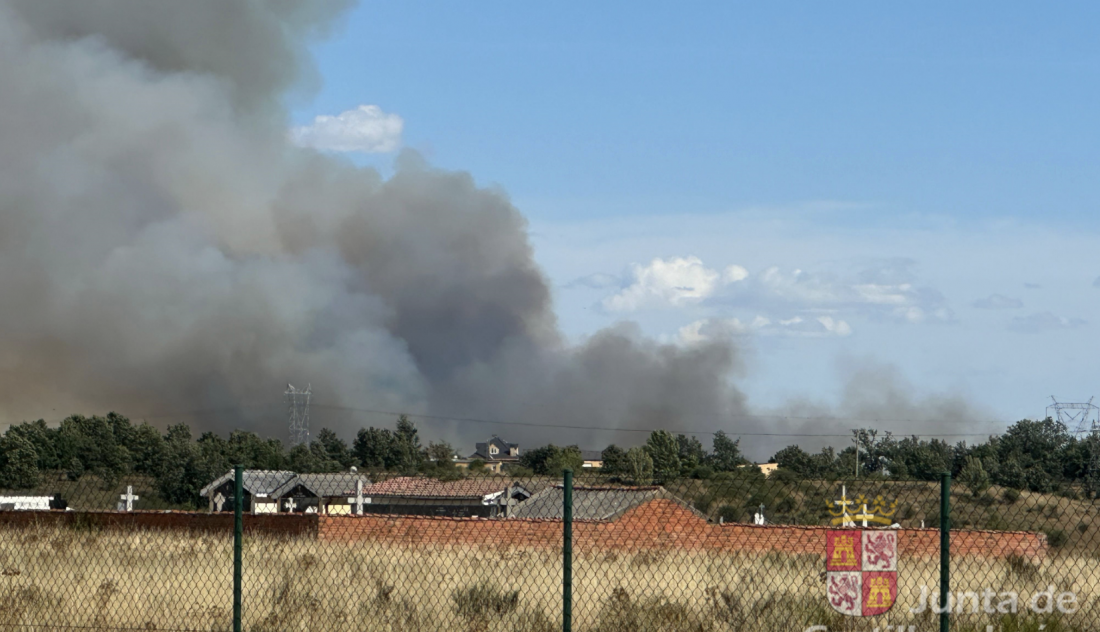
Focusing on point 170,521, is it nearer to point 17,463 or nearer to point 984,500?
point 984,500

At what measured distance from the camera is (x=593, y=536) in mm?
29641

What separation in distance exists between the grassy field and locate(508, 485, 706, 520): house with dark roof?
7.61 meters

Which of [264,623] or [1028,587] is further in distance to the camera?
[1028,587]

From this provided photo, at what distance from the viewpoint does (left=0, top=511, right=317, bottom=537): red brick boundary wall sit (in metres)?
26.7

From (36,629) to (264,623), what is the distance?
2857 mm

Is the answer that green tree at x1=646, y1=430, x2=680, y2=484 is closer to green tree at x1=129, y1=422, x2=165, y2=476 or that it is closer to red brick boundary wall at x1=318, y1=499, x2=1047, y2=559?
green tree at x1=129, y1=422, x2=165, y2=476

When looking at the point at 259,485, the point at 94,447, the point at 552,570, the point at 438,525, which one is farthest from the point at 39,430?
the point at 552,570

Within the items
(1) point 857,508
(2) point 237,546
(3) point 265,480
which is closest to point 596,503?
(1) point 857,508

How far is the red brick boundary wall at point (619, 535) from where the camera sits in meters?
26.8

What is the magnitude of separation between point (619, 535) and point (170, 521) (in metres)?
11.1

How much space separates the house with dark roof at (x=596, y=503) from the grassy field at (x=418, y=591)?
761 centimetres

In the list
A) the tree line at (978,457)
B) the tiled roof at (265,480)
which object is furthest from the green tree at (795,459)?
the tiled roof at (265,480)

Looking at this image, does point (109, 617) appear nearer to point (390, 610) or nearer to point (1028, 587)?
point (390, 610)

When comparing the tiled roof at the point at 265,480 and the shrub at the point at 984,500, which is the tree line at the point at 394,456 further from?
the shrub at the point at 984,500
